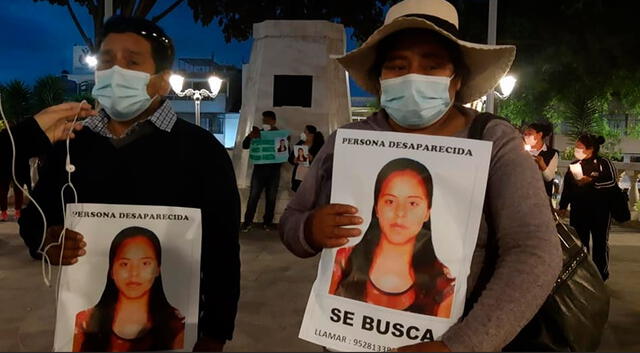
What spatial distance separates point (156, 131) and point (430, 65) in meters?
0.90

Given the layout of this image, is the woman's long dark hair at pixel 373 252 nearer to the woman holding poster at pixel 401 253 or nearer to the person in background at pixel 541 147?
the woman holding poster at pixel 401 253

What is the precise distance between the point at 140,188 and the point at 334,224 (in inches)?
27.5

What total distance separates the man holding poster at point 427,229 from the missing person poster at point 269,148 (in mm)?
8281

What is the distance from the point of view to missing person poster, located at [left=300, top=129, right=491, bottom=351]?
1393mm

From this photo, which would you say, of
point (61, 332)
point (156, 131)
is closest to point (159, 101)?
point (156, 131)

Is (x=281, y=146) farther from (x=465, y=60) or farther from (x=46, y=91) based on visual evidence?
(x=46, y=91)

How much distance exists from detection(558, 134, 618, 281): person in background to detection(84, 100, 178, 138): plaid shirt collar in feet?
18.8

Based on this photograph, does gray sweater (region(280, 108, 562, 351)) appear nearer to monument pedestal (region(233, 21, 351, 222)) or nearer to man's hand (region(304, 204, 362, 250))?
man's hand (region(304, 204, 362, 250))

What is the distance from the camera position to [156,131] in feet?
6.45

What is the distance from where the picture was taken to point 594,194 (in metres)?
6.66

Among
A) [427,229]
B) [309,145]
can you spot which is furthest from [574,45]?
[427,229]

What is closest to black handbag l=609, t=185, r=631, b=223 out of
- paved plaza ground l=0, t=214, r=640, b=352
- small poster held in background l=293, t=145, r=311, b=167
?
paved plaza ground l=0, t=214, r=640, b=352

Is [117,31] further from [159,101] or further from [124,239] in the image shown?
[124,239]

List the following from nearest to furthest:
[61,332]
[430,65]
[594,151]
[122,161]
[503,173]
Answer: [503,173] < [430,65] < [61,332] < [122,161] < [594,151]
